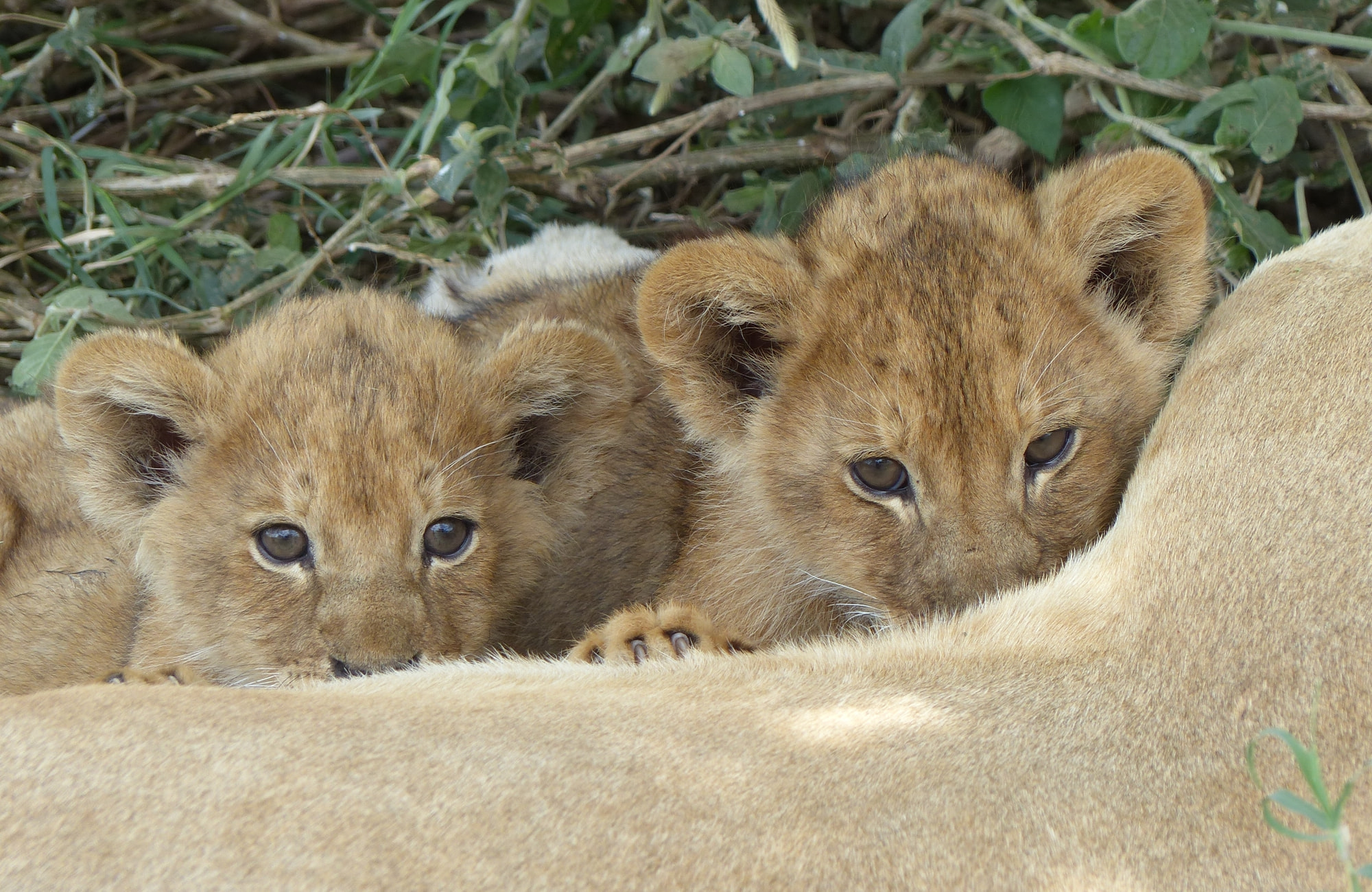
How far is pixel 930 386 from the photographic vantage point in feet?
9.07

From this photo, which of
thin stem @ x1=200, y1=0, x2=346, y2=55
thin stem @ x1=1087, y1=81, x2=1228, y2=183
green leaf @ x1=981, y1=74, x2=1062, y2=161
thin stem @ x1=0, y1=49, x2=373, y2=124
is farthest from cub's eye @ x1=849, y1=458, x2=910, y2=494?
thin stem @ x1=200, y1=0, x2=346, y2=55

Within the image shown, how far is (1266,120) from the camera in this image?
3.36m

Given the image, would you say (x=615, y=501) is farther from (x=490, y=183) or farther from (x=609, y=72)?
(x=609, y=72)

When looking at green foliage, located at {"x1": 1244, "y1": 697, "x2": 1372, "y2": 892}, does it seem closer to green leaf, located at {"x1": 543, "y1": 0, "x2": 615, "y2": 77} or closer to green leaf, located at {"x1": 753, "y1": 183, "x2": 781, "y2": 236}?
green leaf, located at {"x1": 753, "y1": 183, "x2": 781, "y2": 236}

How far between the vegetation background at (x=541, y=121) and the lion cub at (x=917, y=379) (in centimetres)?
41

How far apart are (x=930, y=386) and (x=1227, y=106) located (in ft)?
4.21

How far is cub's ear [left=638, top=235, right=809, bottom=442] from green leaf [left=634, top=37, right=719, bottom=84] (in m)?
0.68

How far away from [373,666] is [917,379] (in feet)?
3.97

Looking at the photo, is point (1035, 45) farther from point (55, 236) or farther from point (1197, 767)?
point (55, 236)

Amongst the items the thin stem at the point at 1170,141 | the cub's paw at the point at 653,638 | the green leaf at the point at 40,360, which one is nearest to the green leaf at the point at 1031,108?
the thin stem at the point at 1170,141

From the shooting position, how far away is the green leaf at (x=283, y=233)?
4.14 m

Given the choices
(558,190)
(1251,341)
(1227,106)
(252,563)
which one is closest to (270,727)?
(252,563)

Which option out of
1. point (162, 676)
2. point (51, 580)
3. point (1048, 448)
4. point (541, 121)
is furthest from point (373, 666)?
point (541, 121)

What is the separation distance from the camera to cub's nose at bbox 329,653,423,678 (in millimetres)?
2674
